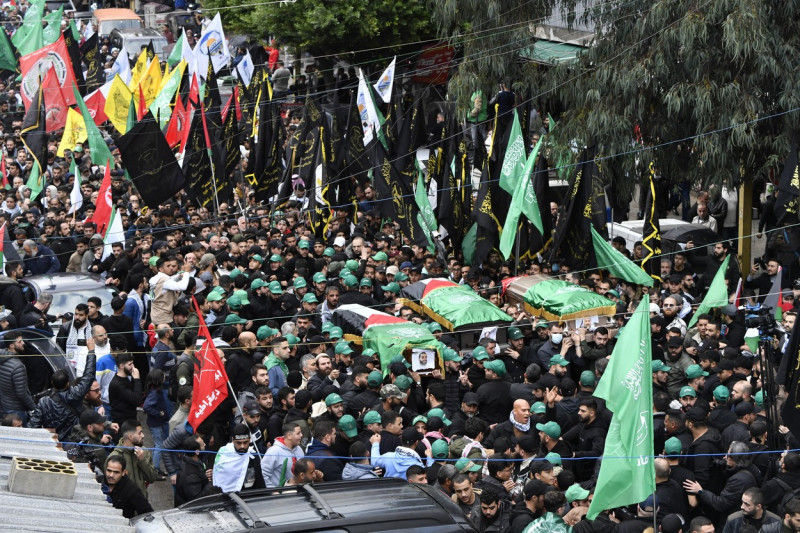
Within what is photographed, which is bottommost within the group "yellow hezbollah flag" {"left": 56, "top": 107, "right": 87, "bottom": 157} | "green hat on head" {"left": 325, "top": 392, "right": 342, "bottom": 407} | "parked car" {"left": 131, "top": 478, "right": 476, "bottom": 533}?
"green hat on head" {"left": 325, "top": 392, "right": 342, "bottom": 407}

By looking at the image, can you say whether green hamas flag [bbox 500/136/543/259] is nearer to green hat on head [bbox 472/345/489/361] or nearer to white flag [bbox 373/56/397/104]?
green hat on head [bbox 472/345/489/361]

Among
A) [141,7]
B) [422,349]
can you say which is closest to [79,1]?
[141,7]

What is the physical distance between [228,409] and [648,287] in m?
5.75

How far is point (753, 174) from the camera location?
17.5 metres

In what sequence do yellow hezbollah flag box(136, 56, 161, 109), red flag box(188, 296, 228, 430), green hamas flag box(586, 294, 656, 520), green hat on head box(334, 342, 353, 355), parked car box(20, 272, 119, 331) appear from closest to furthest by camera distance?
green hamas flag box(586, 294, 656, 520)
red flag box(188, 296, 228, 430)
green hat on head box(334, 342, 353, 355)
parked car box(20, 272, 119, 331)
yellow hezbollah flag box(136, 56, 161, 109)

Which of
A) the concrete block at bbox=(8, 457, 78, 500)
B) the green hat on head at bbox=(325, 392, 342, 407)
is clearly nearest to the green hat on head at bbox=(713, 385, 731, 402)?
the green hat on head at bbox=(325, 392, 342, 407)

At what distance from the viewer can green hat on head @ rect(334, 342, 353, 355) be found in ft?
42.9

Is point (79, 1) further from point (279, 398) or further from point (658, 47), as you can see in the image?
point (279, 398)

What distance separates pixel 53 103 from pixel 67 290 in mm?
8385

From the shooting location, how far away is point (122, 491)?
31.0 feet

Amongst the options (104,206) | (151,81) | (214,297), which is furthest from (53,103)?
(214,297)

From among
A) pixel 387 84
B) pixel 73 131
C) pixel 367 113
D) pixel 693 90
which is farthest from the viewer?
pixel 73 131

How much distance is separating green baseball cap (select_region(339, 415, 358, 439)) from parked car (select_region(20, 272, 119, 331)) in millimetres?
5637

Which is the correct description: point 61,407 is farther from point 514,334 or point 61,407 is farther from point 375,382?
point 514,334
